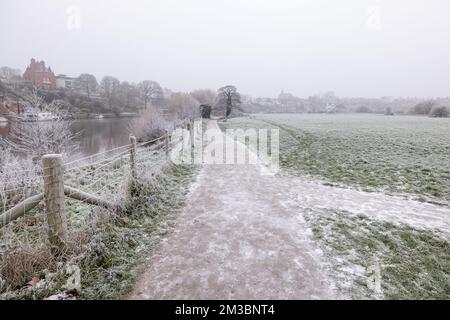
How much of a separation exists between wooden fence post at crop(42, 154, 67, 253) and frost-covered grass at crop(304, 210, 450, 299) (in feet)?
11.3

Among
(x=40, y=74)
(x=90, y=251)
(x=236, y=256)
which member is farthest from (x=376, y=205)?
(x=40, y=74)

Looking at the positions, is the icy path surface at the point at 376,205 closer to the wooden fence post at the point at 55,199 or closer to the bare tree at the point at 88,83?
the wooden fence post at the point at 55,199

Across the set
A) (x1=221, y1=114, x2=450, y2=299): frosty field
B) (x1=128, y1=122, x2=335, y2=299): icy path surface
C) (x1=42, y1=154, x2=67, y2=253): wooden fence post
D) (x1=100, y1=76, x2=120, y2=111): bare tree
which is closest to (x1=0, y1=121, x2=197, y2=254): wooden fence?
(x1=42, y1=154, x2=67, y2=253): wooden fence post

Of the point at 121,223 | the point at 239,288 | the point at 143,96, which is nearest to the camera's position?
the point at 239,288

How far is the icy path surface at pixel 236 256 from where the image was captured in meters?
2.80

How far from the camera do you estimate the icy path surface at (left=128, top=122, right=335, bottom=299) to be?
2.80 m

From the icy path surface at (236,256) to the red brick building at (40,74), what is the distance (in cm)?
9296

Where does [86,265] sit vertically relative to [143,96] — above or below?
below

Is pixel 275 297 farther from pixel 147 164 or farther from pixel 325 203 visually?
pixel 147 164

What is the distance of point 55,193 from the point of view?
9.82 feet

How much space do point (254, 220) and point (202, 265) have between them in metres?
1.68

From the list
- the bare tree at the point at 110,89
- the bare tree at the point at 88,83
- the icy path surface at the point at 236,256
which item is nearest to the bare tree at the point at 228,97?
the bare tree at the point at 110,89
